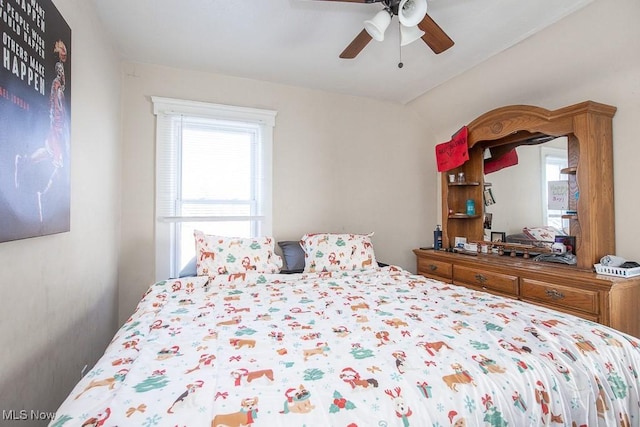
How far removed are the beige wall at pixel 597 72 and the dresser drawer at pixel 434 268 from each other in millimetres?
1138

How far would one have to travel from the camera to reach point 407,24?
58.0 inches

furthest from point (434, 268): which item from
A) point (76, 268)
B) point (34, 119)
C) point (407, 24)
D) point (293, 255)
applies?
point (34, 119)

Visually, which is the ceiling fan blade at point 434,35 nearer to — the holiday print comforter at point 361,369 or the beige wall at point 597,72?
the beige wall at point 597,72

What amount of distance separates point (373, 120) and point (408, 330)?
2523 mm

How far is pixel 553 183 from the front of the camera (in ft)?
7.25

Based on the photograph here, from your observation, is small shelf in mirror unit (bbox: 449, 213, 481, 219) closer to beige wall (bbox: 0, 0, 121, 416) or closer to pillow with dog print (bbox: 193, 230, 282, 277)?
pillow with dog print (bbox: 193, 230, 282, 277)

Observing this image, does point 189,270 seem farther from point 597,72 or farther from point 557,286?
point 597,72

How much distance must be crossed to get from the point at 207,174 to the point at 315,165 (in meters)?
1.03

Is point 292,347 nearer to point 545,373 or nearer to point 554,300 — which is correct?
point 545,373

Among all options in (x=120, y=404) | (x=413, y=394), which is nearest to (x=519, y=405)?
(x=413, y=394)

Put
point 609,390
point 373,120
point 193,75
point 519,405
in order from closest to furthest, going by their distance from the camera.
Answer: point 519,405
point 609,390
point 193,75
point 373,120

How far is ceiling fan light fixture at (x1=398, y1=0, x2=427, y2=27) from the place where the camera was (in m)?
1.39

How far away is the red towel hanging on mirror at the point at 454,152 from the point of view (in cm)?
269

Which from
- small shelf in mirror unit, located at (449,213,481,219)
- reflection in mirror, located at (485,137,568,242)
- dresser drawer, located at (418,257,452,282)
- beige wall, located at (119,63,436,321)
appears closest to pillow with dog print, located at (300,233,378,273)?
beige wall, located at (119,63,436,321)
